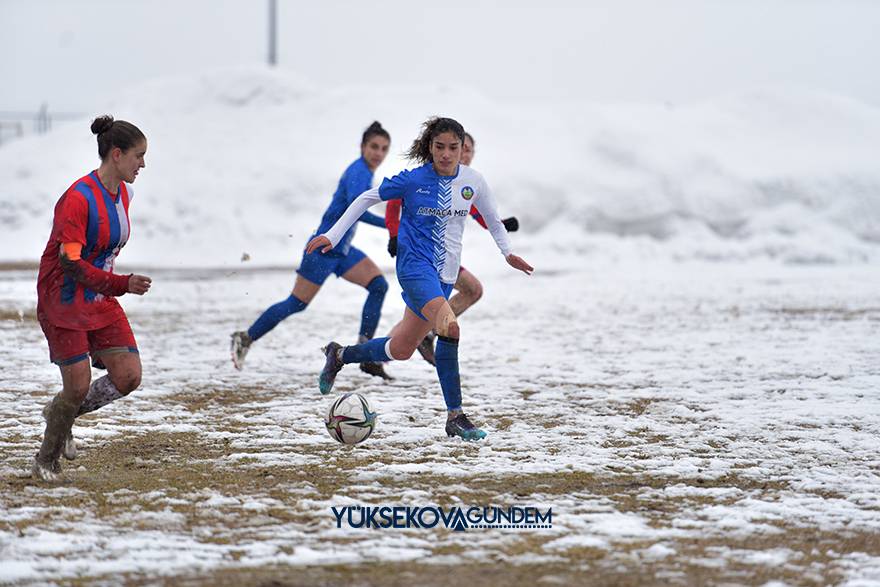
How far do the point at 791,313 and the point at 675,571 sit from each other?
1041cm

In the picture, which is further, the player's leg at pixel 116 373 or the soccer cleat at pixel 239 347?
the soccer cleat at pixel 239 347

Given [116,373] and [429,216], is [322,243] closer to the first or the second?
[429,216]

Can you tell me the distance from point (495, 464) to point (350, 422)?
0.90 metres

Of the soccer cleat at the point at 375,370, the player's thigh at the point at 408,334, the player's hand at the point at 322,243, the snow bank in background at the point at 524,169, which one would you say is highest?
the snow bank in background at the point at 524,169

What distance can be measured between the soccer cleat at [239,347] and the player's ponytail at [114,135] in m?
3.61

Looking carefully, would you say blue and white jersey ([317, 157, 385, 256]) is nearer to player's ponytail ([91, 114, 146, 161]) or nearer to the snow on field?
the snow on field

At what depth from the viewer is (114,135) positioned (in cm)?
545

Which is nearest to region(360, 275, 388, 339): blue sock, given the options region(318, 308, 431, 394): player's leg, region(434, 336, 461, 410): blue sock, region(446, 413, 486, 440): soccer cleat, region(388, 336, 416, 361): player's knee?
region(318, 308, 431, 394): player's leg

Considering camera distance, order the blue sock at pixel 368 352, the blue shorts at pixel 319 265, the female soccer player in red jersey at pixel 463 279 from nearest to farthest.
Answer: the blue sock at pixel 368 352
the female soccer player in red jersey at pixel 463 279
the blue shorts at pixel 319 265

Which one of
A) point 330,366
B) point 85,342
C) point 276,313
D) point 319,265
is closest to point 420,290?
point 330,366

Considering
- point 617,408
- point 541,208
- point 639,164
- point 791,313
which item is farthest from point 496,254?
point 617,408

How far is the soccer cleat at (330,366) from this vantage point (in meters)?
7.51


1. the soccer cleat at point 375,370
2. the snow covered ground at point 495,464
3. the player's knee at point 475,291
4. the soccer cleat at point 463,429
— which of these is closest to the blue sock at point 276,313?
the snow covered ground at point 495,464

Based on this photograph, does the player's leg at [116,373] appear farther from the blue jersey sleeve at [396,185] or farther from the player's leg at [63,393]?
the blue jersey sleeve at [396,185]
